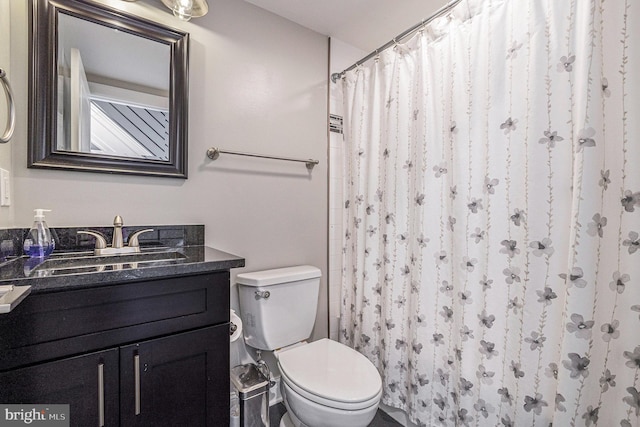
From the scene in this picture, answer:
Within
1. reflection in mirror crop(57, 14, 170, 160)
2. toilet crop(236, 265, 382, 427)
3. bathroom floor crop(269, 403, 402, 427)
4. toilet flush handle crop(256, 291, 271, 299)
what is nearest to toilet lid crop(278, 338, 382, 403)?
toilet crop(236, 265, 382, 427)

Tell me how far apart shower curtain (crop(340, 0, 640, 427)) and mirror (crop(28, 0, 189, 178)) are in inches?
41.7

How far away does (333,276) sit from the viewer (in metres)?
1.89

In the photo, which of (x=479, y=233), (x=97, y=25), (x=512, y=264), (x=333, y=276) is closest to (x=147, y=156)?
(x=97, y=25)

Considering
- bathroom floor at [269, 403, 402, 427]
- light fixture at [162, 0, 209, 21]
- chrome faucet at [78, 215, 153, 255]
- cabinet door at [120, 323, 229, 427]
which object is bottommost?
bathroom floor at [269, 403, 402, 427]

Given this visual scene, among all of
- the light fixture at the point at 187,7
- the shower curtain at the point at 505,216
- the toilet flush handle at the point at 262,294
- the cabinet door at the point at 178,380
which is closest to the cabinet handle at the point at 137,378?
the cabinet door at the point at 178,380

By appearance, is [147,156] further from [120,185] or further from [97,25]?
[97,25]

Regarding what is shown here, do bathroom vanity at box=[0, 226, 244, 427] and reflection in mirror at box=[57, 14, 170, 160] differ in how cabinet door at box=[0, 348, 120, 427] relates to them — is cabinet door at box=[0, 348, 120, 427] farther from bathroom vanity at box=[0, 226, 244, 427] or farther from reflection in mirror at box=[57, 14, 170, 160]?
reflection in mirror at box=[57, 14, 170, 160]

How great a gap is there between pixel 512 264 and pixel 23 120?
1914mm

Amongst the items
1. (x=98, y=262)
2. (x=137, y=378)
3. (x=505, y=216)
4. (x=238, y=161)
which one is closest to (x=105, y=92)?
(x=238, y=161)

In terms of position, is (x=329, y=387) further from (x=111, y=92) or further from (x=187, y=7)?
(x=187, y=7)

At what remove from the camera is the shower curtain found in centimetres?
84

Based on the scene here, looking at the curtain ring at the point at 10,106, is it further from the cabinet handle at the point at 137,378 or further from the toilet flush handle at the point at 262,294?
the toilet flush handle at the point at 262,294

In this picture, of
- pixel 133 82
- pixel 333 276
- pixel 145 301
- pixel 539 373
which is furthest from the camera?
pixel 333 276

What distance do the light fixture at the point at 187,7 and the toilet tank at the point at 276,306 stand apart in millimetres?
1214
